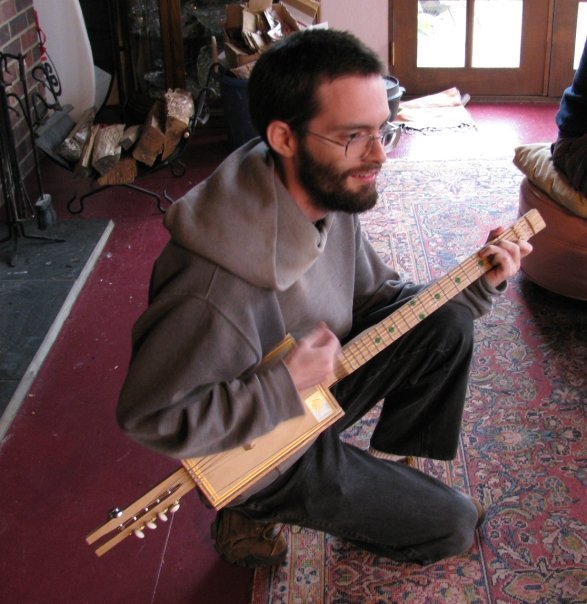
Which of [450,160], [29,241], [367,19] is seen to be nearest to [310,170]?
[29,241]

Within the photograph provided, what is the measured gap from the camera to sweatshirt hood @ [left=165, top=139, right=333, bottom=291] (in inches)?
57.3

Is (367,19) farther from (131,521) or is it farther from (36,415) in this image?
(131,521)

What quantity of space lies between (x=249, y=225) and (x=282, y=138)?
208mm

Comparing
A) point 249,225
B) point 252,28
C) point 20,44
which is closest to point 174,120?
point 252,28

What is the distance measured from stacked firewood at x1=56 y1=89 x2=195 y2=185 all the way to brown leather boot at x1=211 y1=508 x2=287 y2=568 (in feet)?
6.74

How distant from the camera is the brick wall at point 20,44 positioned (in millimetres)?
3775

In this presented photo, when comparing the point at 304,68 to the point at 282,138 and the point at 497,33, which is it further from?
the point at 497,33

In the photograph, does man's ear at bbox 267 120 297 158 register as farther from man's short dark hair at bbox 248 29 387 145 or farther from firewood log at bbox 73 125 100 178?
firewood log at bbox 73 125 100 178

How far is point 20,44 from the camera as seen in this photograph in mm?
3945

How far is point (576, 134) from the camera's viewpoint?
2.81 meters

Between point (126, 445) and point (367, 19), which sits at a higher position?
point (367, 19)

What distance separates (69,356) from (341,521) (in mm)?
1368

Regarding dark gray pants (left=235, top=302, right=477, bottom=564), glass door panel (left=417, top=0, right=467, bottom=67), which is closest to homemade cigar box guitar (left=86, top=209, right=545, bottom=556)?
dark gray pants (left=235, top=302, right=477, bottom=564)

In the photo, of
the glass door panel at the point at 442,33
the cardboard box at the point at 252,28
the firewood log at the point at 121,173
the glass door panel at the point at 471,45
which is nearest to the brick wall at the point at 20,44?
the firewood log at the point at 121,173
